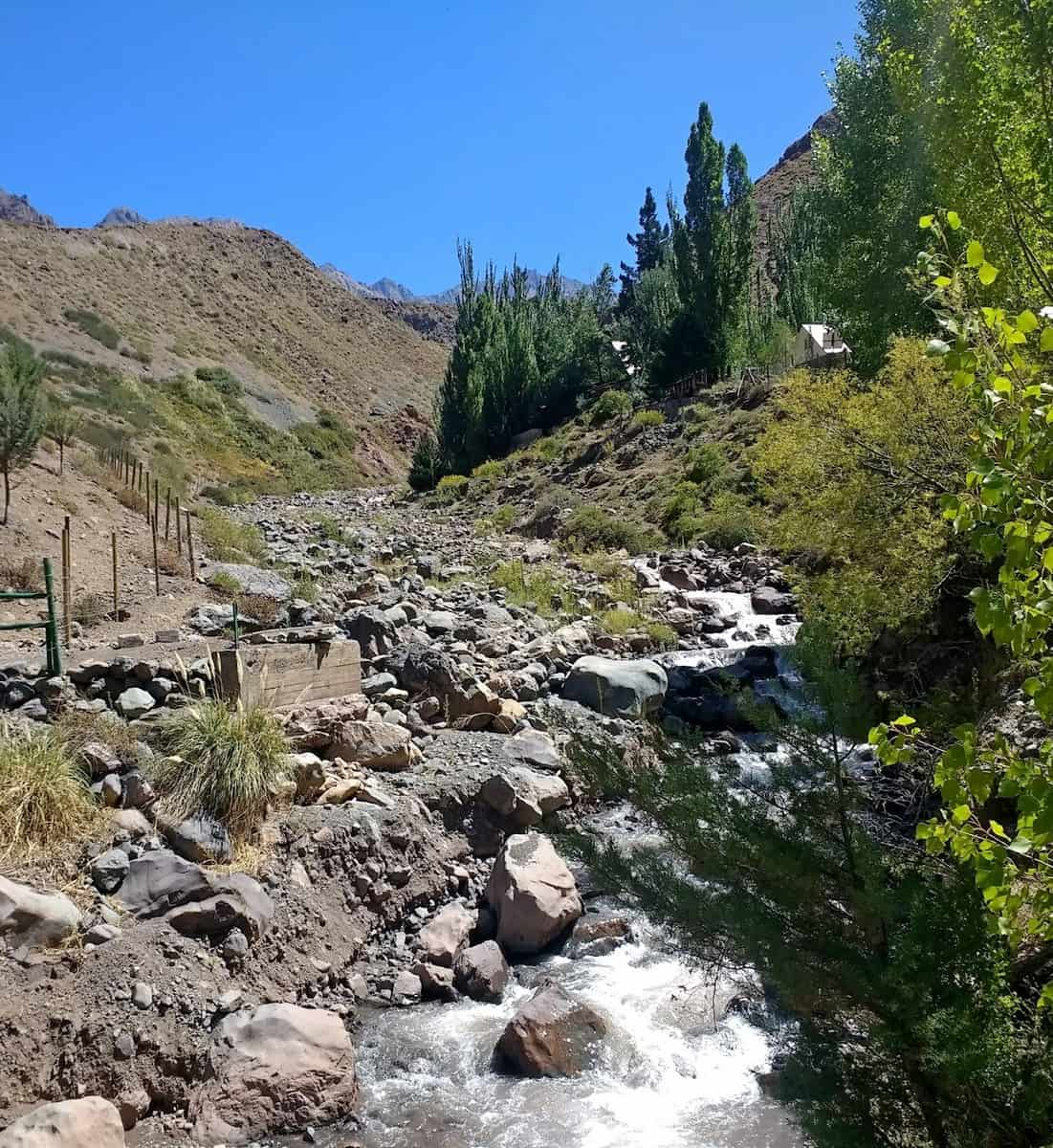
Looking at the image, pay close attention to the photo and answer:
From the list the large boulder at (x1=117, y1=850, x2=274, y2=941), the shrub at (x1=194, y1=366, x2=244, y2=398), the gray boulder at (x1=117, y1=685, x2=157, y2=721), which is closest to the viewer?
the large boulder at (x1=117, y1=850, x2=274, y2=941)

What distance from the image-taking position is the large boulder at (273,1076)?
14.6 feet

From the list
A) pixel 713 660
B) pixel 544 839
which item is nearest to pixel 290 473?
pixel 713 660

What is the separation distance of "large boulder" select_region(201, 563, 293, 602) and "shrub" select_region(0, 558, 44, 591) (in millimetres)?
2390

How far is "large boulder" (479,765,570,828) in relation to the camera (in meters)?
7.66

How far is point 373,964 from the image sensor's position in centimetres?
607

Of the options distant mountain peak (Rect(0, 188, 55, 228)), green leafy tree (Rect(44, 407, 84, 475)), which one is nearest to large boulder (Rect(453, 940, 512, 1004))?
green leafy tree (Rect(44, 407, 84, 475))

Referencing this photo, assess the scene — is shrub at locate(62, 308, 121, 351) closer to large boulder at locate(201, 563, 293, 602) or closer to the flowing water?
large boulder at locate(201, 563, 293, 602)

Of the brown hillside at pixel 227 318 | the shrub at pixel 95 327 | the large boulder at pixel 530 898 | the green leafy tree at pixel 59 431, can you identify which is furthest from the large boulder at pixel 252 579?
the shrub at pixel 95 327

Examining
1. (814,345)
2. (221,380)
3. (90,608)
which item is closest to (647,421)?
(814,345)

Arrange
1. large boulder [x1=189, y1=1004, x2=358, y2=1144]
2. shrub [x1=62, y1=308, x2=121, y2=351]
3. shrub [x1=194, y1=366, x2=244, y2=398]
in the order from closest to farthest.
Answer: large boulder [x1=189, y1=1004, x2=358, y2=1144] → shrub [x1=62, y1=308, x2=121, y2=351] → shrub [x1=194, y1=366, x2=244, y2=398]

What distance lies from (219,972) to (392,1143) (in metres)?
1.41

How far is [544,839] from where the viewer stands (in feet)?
23.0

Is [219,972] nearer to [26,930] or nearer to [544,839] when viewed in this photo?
[26,930]

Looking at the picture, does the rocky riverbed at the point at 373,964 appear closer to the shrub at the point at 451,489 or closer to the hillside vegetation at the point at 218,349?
the shrub at the point at 451,489
